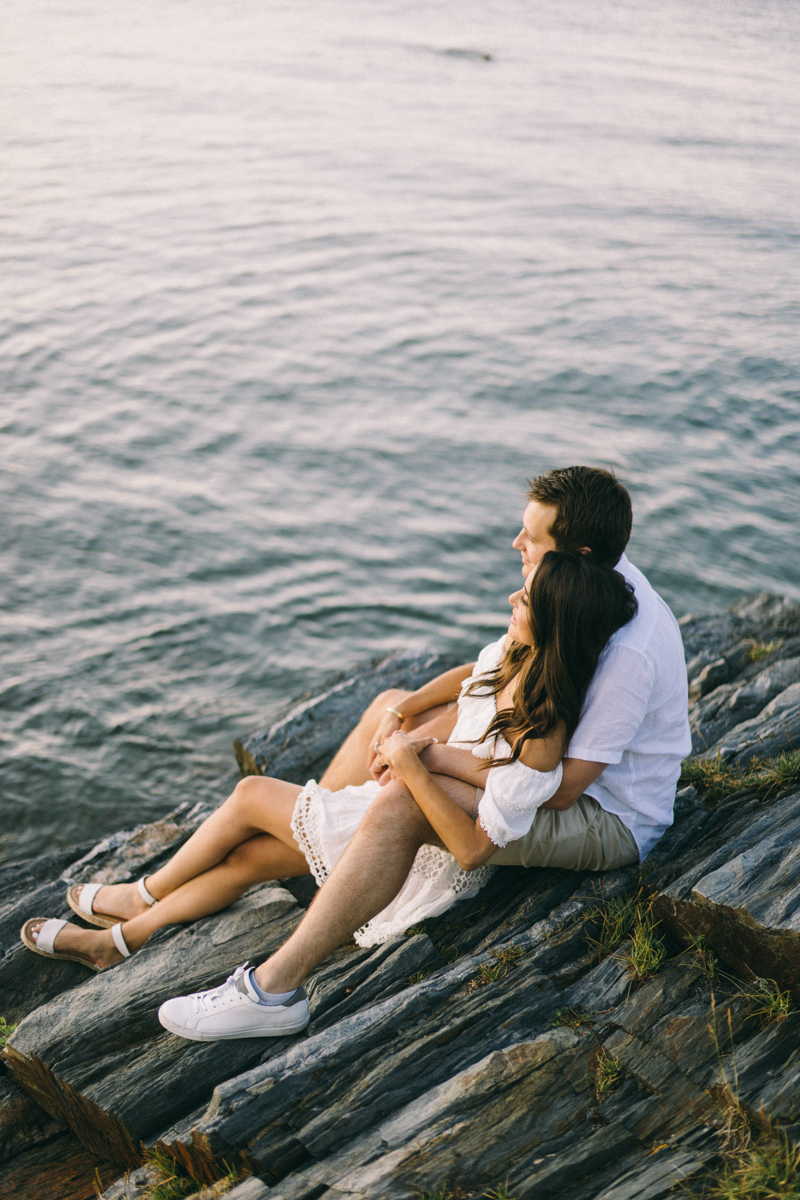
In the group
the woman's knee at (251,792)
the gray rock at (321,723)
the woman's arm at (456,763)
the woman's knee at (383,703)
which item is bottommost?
the gray rock at (321,723)

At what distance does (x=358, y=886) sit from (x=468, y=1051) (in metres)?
0.79

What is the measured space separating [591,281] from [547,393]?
5450 mm

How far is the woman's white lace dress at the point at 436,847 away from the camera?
3945 millimetres

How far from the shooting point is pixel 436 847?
4.39 metres

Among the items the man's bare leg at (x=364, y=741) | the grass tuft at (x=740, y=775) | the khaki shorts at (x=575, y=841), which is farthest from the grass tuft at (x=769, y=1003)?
the man's bare leg at (x=364, y=741)

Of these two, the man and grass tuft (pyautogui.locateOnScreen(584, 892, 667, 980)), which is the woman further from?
grass tuft (pyautogui.locateOnScreen(584, 892, 667, 980))

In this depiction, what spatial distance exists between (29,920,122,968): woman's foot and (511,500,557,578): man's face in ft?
9.89

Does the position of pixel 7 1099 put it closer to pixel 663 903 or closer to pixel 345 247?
pixel 663 903

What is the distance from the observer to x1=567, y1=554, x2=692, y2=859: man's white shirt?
13.0ft

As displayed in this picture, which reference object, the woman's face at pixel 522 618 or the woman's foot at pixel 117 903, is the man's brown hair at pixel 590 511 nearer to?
the woman's face at pixel 522 618

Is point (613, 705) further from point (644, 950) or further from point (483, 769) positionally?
point (644, 950)

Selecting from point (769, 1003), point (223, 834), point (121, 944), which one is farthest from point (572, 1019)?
point (121, 944)

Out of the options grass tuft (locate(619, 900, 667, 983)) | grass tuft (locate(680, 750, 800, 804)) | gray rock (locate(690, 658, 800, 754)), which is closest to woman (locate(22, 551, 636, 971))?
grass tuft (locate(619, 900, 667, 983))

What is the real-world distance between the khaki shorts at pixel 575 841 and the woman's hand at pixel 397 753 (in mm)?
576
